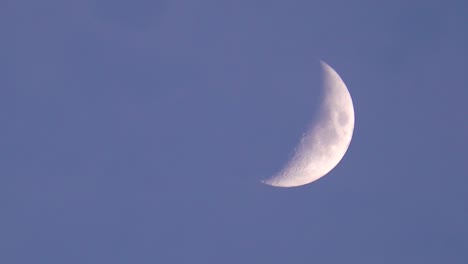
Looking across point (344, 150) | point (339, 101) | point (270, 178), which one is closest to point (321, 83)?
point (339, 101)

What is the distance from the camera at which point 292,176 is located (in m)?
9.67

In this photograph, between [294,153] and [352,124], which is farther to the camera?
[352,124]

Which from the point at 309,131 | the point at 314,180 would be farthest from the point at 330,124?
the point at 314,180

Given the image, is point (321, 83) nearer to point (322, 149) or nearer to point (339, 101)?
point (339, 101)

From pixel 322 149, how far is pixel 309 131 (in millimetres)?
346

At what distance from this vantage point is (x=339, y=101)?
1014cm

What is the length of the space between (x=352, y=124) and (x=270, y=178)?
5.61ft

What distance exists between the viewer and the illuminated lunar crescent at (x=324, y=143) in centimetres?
960

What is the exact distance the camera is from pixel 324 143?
31.6ft

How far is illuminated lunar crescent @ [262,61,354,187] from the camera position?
31.5ft

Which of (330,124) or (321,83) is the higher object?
(321,83)

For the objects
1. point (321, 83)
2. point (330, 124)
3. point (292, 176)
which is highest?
point (321, 83)

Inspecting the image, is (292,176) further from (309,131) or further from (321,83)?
(321,83)

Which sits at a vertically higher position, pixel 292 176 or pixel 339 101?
pixel 339 101
